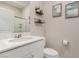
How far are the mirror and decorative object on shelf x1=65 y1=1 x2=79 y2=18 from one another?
111 cm

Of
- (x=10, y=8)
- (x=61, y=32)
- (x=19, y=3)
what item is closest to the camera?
(x=10, y=8)

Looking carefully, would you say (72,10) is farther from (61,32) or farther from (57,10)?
(61,32)

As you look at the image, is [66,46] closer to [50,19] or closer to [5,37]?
[50,19]

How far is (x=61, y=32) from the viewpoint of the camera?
2070mm

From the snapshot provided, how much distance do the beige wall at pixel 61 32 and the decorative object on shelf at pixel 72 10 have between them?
10cm

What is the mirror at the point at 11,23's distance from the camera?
1.41 metres

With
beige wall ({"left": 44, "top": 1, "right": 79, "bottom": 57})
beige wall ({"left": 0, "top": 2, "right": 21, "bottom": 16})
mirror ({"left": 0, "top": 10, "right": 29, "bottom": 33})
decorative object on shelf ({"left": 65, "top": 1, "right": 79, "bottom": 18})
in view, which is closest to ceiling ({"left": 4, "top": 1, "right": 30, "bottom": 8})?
beige wall ({"left": 0, "top": 2, "right": 21, "bottom": 16})

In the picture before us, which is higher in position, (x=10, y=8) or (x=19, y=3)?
(x=19, y=3)

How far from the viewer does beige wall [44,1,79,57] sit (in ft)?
5.85

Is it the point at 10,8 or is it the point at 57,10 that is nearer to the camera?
the point at 10,8

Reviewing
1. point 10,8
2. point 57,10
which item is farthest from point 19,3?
point 57,10

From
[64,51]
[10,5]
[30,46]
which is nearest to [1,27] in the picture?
[10,5]

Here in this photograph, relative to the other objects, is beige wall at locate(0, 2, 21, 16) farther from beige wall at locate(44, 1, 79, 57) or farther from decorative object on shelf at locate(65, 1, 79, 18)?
decorative object on shelf at locate(65, 1, 79, 18)

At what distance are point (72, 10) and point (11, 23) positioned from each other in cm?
149
